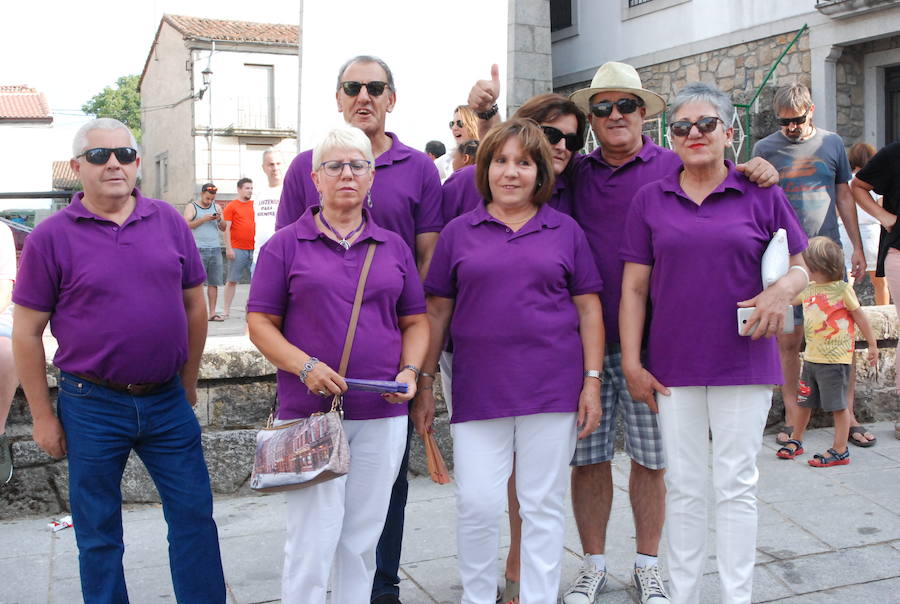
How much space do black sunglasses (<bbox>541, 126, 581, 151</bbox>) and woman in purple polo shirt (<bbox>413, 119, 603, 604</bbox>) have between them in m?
0.23

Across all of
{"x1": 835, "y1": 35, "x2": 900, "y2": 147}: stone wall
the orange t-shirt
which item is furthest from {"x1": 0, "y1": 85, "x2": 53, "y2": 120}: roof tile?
{"x1": 835, "y1": 35, "x2": 900, "y2": 147}: stone wall

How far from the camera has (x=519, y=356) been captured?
124 inches

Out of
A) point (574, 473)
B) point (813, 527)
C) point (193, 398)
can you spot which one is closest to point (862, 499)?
point (813, 527)

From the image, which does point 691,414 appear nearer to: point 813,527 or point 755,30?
point 813,527

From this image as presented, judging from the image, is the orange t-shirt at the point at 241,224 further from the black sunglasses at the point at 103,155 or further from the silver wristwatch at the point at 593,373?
the silver wristwatch at the point at 593,373

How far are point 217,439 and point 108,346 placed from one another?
1.91m

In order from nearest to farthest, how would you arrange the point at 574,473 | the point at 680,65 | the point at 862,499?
the point at 574,473 < the point at 862,499 < the point at 680,65

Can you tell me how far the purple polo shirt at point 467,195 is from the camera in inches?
145

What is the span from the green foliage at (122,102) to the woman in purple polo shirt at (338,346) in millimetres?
73039

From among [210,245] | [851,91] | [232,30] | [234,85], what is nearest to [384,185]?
[210,245]

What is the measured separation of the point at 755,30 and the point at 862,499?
1026 centimetres

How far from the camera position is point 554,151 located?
3.59 meters

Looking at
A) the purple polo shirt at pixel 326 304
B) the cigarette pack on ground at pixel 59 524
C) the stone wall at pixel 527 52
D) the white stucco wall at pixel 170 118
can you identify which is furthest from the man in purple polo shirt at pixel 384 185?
the white stucco wall at pixel 170 118

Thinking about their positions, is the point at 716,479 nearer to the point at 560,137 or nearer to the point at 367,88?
the point at 560,137
